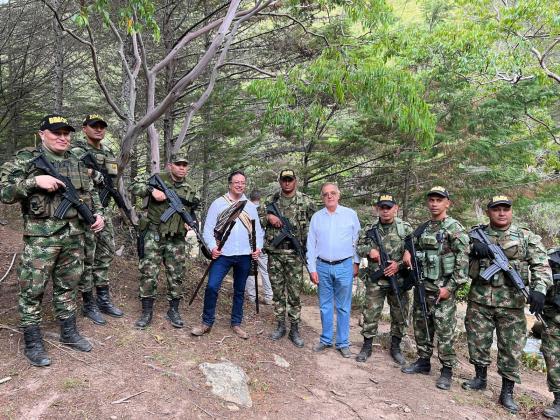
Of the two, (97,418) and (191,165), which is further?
(191,165)

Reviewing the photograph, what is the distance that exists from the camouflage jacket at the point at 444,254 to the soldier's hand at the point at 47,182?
4.00m

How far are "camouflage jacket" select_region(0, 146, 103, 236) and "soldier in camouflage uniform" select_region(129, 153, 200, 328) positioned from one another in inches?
38.0

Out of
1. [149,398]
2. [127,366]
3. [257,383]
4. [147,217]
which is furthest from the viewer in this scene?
[147,217]

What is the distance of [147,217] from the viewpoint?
4.88 metres

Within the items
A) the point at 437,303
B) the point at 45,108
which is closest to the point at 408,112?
the point at 437,303

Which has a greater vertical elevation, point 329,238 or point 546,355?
point 329,238

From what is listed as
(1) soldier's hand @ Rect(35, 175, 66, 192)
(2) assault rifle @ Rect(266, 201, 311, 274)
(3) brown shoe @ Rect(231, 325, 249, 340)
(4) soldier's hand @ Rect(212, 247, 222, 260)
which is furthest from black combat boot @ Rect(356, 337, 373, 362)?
(1) soldier's hand @ Rect(35, 175, 66, 192)

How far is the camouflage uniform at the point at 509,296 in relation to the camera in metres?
4.30

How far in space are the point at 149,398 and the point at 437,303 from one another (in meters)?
3.26

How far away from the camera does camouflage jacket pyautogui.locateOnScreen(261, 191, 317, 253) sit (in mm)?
5359

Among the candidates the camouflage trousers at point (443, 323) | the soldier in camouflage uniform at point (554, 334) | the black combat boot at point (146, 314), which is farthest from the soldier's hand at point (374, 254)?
the black combat boot at point (146, 314)

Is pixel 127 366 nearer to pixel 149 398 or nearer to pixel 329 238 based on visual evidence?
pixel 149 398

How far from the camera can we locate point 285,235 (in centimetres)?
520

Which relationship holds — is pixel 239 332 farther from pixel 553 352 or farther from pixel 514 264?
pixel 553 352
